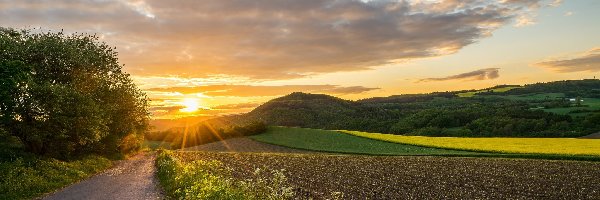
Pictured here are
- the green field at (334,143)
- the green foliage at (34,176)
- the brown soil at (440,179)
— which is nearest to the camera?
the green foliage at (34,176)

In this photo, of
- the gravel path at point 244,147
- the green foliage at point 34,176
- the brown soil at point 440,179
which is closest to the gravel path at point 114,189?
the green foliage at point 34,176

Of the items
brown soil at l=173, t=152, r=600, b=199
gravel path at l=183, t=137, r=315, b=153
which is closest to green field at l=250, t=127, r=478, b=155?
gravel path at l=183, t=137, r=315, b=153

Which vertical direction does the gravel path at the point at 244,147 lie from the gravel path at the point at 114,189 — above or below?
below

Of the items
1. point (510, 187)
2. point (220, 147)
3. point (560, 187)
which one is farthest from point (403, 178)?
point (220, 147)

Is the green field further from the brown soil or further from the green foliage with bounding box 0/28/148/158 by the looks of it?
Answer: the green foliage with bounding box 0/28/148/158

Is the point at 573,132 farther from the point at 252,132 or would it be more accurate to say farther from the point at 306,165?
the point at 306,165

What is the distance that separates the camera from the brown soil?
3069 cm

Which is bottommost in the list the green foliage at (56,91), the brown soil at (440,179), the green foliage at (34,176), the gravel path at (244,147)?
the gravel path at (244,147)

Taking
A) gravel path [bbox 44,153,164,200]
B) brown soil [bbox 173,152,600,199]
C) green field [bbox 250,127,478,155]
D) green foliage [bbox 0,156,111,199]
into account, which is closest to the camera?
gravel path [bbox 44,153,164,200]

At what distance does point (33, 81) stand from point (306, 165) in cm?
2666

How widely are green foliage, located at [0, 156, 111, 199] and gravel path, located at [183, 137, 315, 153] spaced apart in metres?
39.7

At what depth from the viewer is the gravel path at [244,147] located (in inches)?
3159

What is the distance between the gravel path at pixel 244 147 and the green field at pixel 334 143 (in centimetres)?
197

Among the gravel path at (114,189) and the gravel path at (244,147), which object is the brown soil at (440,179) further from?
the gravel path at (244,147)
